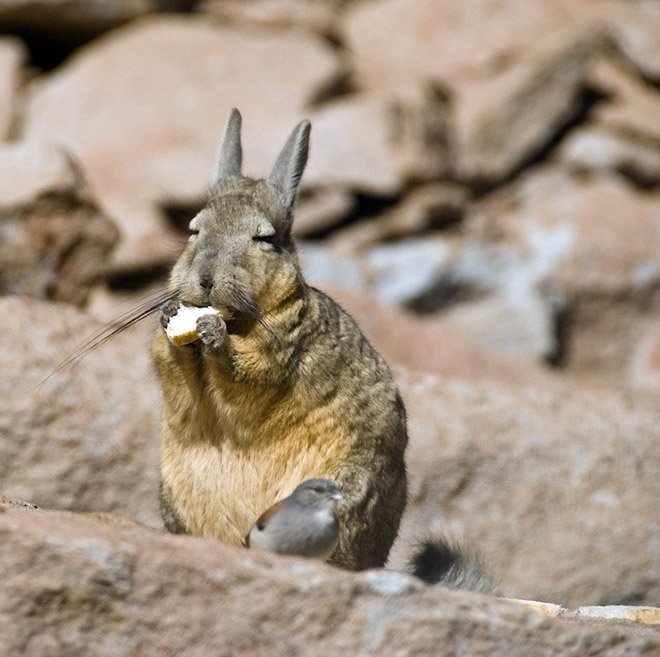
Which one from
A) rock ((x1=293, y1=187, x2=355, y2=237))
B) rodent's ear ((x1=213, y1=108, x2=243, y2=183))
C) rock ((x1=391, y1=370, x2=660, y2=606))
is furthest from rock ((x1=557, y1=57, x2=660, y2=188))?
rodent's ear ((x1=213, y1=108, x2=243, y2=183))

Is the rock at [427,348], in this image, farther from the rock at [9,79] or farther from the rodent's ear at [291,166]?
the rock at [9,79]

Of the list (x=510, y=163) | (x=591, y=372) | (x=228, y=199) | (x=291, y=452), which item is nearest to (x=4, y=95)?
(x=510, y=163)

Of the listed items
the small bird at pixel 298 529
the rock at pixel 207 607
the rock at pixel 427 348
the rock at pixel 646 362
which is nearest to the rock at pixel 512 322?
the rock at pixel 646 362

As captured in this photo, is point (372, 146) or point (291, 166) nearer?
point (291, 166)

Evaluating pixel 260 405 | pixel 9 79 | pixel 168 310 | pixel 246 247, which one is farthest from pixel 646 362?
pixel 168 310

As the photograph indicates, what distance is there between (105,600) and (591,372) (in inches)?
433

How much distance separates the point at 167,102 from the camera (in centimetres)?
1494

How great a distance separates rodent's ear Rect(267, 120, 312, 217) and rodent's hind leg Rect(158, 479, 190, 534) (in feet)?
5.42

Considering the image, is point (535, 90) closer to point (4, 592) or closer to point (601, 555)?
point (601, 555)

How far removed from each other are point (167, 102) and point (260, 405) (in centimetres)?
953

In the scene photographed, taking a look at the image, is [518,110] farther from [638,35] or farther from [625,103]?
[638,35]

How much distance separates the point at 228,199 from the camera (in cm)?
645

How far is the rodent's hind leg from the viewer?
20.1 feet

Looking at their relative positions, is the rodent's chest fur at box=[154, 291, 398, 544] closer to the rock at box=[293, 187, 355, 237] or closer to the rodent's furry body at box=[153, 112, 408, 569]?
the rodent's furry body at box=[153, 112, 408, 569]
